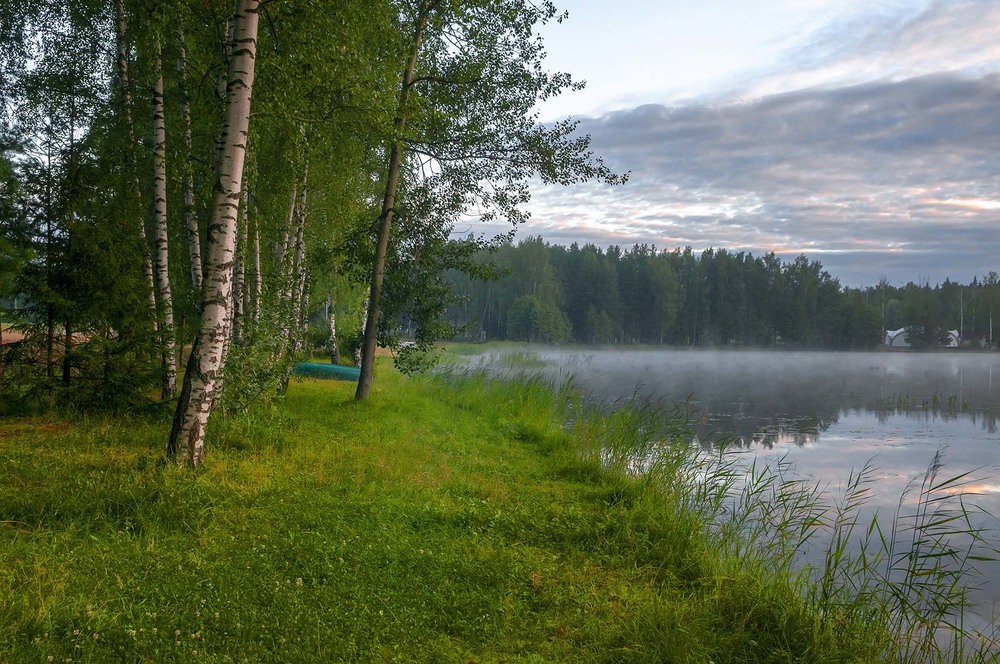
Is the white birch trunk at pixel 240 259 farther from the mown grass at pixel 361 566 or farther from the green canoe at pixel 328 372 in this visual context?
the green canoe at pixel 328 372

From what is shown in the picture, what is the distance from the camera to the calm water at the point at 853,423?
10.9 meters

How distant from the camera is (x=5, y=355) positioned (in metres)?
9.43

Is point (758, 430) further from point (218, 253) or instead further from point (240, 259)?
point (218, 253)

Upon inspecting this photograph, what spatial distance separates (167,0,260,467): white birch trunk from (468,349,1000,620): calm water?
6732mm

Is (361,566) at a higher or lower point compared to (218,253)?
lower

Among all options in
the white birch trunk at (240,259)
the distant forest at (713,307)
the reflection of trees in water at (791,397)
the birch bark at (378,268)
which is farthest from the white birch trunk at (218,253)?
the distant forest at (713,307)

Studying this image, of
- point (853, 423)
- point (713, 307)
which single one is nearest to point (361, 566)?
point (853, 423)

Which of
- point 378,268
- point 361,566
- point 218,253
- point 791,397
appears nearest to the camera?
point 361,566

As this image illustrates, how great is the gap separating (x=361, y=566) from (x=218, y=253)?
3.71 meters

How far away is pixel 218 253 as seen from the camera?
6.52m

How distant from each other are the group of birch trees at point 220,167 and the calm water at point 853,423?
670 centimetres

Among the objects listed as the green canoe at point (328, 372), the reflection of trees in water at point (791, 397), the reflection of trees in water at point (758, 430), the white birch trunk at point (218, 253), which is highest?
the white birch trunk at point (218, 253)

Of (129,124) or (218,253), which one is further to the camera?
(129,124)

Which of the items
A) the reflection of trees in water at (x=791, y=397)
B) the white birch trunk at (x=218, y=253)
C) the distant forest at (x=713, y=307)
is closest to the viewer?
the white birch trunk at (x=218, y=253)
